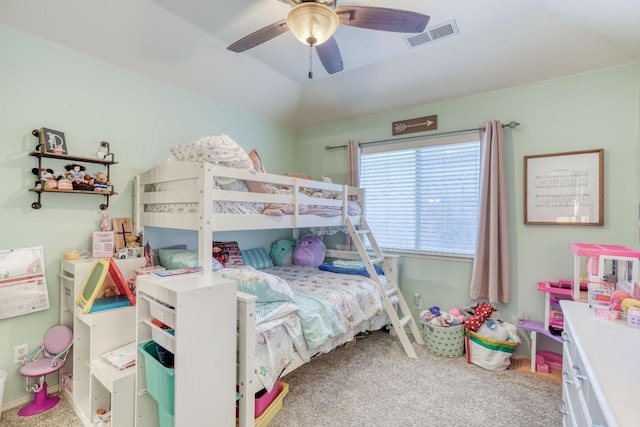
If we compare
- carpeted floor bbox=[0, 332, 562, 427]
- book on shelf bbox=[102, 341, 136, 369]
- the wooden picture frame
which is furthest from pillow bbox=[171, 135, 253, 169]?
the wooden picture frame

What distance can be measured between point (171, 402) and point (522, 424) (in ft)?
6.82

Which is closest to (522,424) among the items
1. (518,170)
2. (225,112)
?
(518,170)

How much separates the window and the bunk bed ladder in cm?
39

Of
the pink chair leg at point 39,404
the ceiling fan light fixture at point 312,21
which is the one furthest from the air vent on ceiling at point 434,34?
the pink chair leg at point 39,404

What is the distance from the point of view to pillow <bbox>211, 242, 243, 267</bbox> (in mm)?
3018

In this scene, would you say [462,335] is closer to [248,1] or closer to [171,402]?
[171,402]

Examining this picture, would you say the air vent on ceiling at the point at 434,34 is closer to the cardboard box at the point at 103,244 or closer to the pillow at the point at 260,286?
the pillow at the point at 260,286

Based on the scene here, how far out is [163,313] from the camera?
1435 mm

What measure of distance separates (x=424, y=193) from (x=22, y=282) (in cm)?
356

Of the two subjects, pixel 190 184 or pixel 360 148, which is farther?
pixel 360 148

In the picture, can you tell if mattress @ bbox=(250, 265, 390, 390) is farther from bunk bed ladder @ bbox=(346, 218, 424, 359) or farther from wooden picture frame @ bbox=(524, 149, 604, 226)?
wooden picture frame @ bbox=(524, 149, 604, 226)

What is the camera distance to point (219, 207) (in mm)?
1996

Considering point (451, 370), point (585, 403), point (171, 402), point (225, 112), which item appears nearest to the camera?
point (585, 403)

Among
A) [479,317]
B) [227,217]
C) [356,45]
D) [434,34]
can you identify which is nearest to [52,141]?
[227,217]
